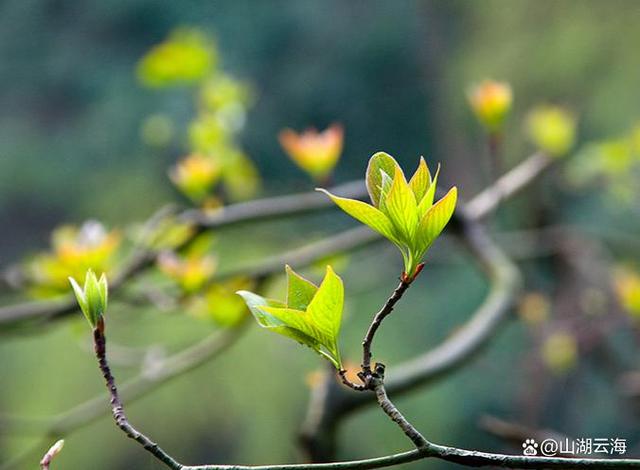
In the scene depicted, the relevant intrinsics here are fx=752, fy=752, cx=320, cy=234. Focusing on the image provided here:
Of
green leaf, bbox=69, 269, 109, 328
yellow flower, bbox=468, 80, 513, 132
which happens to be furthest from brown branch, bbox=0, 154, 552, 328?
green leaf, bbox=69, 269, 109, 328

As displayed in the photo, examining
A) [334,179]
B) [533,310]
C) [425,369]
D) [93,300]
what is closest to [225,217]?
[425,369]

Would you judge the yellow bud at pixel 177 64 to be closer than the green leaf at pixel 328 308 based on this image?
No

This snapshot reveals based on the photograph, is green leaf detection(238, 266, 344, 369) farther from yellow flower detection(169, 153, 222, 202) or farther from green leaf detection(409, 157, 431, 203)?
yellow flower detection(169, 153, 222, 202)

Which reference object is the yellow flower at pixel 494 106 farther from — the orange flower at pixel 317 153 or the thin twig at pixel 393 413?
the thin twig at pixel 393 413

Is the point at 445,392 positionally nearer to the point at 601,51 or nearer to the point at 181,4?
the point at 601,51

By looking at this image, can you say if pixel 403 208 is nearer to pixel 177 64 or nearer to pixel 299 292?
pixel 299 292

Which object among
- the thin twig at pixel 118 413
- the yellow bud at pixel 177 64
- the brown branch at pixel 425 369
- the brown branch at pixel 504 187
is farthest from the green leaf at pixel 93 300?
the yellow bud at pixel 177 64

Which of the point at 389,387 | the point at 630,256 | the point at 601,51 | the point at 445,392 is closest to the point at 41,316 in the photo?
the point at 389,387
